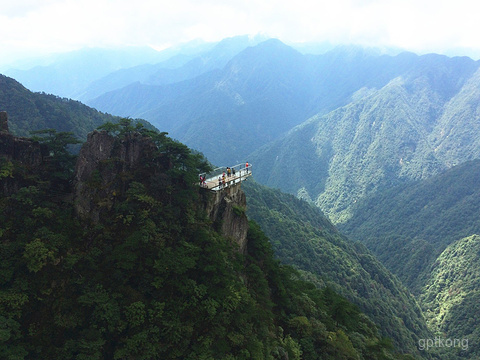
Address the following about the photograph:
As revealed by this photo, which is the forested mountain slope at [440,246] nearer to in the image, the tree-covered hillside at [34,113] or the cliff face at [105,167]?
the cliff face at [105,167]

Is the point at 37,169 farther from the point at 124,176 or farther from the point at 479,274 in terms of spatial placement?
the point at 479,274

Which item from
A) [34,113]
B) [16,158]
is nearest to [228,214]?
[16,158]

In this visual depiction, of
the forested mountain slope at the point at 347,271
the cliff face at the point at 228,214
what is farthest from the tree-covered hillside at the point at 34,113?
the cliff face at the point at 228,214

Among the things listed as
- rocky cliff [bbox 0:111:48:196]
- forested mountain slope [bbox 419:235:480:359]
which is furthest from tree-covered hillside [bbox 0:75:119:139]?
forested mountain slope [bbox 419:235:480:359]

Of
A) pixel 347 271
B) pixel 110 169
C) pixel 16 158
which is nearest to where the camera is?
pixel 16 158

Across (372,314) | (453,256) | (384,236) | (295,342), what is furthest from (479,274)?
(295,342)

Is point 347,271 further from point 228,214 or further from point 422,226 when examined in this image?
point 422,226
